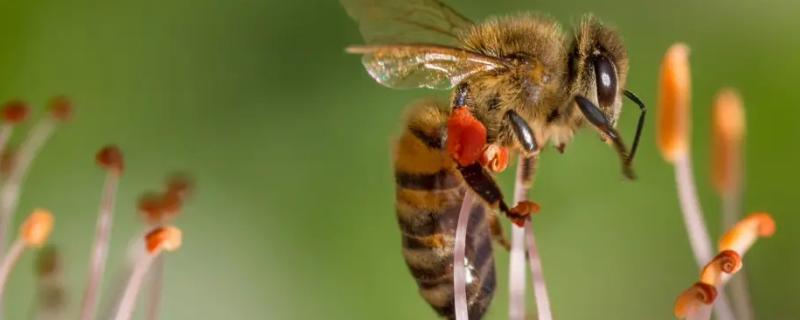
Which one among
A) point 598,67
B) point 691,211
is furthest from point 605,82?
point 691,211

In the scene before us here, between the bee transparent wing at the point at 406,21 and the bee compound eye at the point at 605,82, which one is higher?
the bee transparent wing at the point at 406,21

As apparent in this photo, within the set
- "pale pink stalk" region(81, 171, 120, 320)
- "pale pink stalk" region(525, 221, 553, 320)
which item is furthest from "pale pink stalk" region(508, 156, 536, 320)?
"pale pink stalk" region(81, 171, 120, 320)

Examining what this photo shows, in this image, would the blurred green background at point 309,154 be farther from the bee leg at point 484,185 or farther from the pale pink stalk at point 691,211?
the bee leg at point 484,185

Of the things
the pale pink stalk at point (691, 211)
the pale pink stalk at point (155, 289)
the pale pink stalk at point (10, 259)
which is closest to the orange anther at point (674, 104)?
the pale pink stalk at point (691, 211)

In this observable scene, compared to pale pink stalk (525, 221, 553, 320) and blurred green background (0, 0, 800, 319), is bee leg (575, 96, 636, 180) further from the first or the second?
blurred green background (0, 0, 800, 319)

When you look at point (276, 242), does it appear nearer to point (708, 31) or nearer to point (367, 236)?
point (367, 236)

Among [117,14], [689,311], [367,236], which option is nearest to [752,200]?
[367,236]
